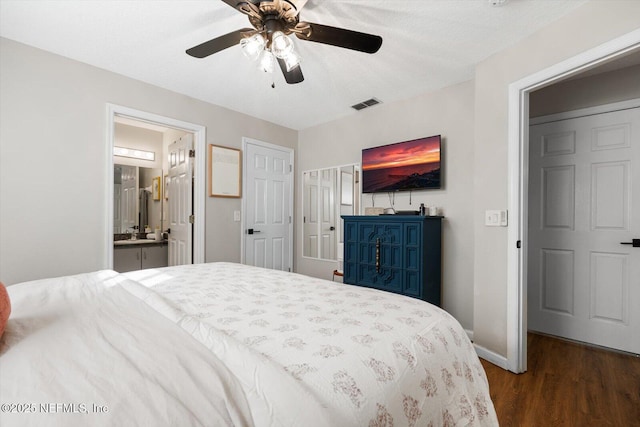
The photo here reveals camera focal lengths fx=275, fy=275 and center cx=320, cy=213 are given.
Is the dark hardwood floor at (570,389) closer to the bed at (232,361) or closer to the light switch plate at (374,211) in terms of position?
the bed at (232,361)

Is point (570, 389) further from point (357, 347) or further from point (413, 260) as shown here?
point (357, 347)

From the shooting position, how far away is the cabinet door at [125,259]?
3465 mm

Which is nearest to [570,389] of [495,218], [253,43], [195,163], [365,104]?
[495,218]

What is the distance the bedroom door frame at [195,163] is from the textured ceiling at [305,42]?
1.13 ft

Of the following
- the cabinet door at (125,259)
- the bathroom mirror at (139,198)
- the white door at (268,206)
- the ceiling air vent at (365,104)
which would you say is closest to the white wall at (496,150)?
the ceiling air vent at (365,104)

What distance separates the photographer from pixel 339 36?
5.06 feet

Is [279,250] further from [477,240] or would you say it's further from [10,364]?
[10,364]

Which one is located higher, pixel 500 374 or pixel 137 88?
pixel 137 88

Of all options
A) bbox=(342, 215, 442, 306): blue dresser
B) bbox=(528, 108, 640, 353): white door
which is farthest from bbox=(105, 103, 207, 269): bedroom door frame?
bbox=(528, 108, 640, 353): white door

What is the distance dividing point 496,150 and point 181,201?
11.1 ft

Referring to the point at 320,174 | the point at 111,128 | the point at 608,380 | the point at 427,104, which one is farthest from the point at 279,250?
the point at 608,380

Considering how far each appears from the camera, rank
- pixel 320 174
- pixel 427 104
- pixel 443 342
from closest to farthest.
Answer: pixel 443 342, pixel 427 104, pixel 320 174

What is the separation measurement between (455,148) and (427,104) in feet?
1.94

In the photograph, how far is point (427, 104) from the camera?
9.68 feet
